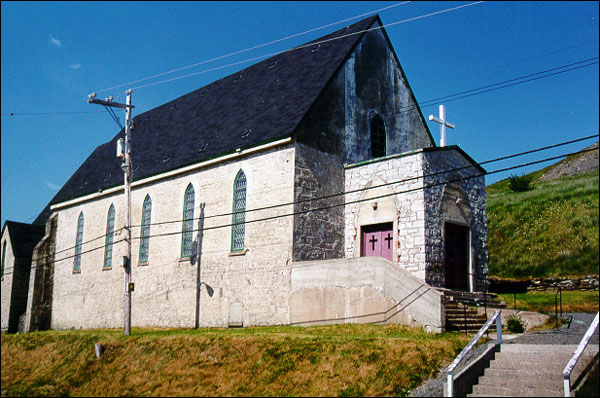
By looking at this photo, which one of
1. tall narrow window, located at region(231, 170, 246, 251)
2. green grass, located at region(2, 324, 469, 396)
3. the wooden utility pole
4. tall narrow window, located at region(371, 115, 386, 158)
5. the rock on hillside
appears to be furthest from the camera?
tall narrow window, located at region(371, 115, 386, 158)

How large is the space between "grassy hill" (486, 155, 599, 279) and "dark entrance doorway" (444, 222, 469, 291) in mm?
2453

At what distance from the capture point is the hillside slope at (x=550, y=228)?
44.4ft

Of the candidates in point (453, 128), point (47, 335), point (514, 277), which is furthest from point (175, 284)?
point (514, 277)

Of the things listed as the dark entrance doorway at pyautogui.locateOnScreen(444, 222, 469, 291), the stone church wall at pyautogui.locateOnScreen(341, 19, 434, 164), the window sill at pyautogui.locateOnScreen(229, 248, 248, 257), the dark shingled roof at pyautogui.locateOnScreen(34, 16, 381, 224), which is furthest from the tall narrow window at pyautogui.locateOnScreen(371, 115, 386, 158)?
the window sill at pyautogui.locateOnScreen(229, 248, 248, 257)

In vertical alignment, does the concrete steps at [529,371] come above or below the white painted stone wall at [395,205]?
below

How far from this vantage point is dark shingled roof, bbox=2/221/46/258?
36.4 metres

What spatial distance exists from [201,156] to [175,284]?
5448 millimetres

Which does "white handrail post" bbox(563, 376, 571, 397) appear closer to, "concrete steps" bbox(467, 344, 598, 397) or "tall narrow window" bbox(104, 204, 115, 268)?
"concrete steps" bbox(467, 344, 598, 397)

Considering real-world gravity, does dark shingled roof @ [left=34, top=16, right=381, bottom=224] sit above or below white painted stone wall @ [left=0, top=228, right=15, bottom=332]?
above

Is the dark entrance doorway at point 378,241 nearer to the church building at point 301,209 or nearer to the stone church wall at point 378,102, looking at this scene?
the church building at point 301,209

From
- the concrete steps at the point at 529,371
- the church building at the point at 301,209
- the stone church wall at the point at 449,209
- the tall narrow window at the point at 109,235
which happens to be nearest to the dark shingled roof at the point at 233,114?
the church building at the point at 301,209

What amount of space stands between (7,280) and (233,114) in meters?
18.3

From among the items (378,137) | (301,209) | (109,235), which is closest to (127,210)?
(301,209)

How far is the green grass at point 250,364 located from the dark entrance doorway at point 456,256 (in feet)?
17.8
